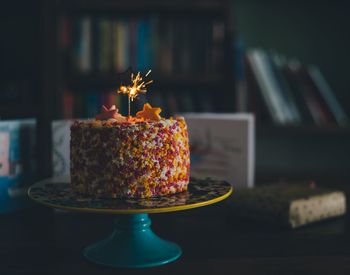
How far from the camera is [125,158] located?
85 cm

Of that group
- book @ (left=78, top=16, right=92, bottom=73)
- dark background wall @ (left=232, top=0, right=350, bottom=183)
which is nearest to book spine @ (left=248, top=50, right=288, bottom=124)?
dark background wall @ (left=232, top=0, right=350, bottom=183)

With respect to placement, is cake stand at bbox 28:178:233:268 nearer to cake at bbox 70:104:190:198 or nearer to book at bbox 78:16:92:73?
cake at bbox 70:104:190:198

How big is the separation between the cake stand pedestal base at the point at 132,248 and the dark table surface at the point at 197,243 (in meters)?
0.02

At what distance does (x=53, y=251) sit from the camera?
0.88 meters

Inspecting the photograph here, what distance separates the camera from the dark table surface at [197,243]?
79 centimetres

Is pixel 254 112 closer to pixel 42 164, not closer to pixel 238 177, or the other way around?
pixel 238 177

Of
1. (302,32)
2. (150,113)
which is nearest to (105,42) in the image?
(302,32)

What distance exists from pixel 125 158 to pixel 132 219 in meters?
0.11

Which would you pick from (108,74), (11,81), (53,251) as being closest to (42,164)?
(53,251)

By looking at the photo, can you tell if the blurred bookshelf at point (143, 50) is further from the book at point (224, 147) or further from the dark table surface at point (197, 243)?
the dark table surface at point (197, 243)

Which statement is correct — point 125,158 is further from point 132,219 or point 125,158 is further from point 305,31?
point 305,31

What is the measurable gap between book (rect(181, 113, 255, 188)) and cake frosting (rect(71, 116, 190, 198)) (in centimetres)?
49

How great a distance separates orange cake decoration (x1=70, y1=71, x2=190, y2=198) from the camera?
2.78 feet

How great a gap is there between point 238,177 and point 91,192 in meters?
0.61
